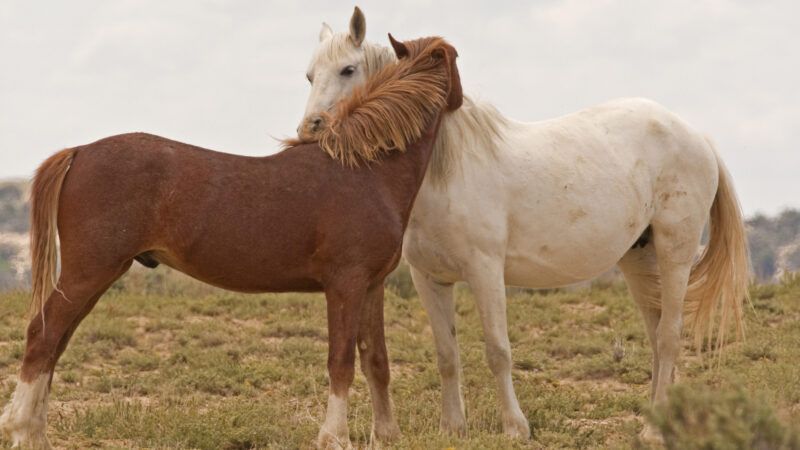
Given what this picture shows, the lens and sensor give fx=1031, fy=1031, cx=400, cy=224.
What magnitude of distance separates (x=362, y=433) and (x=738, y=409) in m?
2.77

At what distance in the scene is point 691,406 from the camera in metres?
4.33

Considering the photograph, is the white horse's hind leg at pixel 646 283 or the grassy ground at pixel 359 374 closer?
the grassy ground at pixel 359 374

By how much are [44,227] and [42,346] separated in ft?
1.99

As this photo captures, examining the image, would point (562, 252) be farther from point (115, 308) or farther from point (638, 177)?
point (115, 308)

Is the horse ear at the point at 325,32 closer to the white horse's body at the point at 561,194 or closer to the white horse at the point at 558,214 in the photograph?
the white horse at the point at 558,214

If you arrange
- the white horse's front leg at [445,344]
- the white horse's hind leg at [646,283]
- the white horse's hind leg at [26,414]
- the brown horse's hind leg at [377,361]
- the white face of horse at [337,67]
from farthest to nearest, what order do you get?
the white horse's hind leg at [646,283] → the white horse's front leg at [445,344] → the white face of horse at [337,67] → the brown horse's hind leg at [377,361] → the white horse's hind leg at [26,414]

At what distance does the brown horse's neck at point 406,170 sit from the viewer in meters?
5.70

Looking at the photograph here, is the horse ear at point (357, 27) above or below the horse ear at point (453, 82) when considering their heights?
above

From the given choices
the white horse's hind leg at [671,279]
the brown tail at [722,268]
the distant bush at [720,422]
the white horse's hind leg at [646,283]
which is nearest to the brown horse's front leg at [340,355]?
the distant bush at [720,422]

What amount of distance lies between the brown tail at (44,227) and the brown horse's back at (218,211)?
0.05 metres

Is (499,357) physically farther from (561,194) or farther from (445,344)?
(561,194)

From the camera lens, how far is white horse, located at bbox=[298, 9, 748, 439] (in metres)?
6.40

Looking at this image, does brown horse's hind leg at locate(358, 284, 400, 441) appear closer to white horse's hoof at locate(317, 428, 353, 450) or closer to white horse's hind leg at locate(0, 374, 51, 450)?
white horse's hoof at locate(317, 428, 353, 450)

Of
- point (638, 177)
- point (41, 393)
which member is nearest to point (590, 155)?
point (638, 177)
